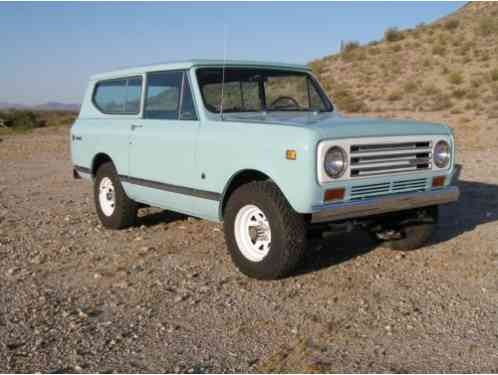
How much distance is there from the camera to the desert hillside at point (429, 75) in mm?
20406

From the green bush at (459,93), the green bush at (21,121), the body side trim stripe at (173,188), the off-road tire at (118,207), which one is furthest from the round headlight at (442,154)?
the green bush at (21,121)

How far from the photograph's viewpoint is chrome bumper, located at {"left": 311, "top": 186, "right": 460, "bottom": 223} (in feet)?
14.8

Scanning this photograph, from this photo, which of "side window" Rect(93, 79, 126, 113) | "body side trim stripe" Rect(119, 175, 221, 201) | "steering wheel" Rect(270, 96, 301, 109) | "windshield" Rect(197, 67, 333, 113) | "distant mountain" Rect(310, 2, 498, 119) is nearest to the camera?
"body side trim stripe" Rect(119, 175, 221, 201)

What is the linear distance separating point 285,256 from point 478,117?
16.1 metres

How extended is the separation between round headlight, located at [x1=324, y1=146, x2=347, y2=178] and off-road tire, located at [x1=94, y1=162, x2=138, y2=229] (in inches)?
119

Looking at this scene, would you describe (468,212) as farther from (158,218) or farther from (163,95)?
(163,95)

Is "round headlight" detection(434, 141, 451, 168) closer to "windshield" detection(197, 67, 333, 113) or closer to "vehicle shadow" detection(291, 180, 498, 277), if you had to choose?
"vehicle shadow" detection(291, 180, 498, 277)

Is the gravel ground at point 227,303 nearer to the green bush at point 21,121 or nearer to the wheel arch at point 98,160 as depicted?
the wheel arch at point 98,160

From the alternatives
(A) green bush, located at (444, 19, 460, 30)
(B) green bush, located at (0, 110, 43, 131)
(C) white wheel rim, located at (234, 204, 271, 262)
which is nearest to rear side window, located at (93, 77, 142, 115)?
(C) white wheel rim, located at (234, 204, 271, 262)

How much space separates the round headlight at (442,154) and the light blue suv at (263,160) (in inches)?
0.4

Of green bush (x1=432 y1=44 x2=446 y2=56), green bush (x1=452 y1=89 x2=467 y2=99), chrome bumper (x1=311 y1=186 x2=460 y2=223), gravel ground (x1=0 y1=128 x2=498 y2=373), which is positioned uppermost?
green bush (x1=432 y1=44 x2=446 y2=56)

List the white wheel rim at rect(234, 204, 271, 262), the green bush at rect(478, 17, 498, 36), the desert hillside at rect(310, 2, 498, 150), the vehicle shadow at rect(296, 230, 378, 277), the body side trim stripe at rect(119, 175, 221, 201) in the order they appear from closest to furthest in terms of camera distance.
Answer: the white wheel rim at rect(234, 204, 271, 262)
the body side trim stripe at rect(119, 175, 221, 201)
the vehicle shadow at rect(296, 230, 378, 277)
the desert hillside at rect(310, 2, 498, 150)
the green bush at rect(478, 17, 498, 36)

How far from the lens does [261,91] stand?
6137 millimetres

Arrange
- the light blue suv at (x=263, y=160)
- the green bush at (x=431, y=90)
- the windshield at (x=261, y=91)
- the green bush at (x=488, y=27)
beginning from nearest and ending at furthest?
the light blue suv at (x=263, y=160) < the windshield at (x=261, y=91) < the green bush at (x=431, y=90) < the green bush at (x=488, y=27)
